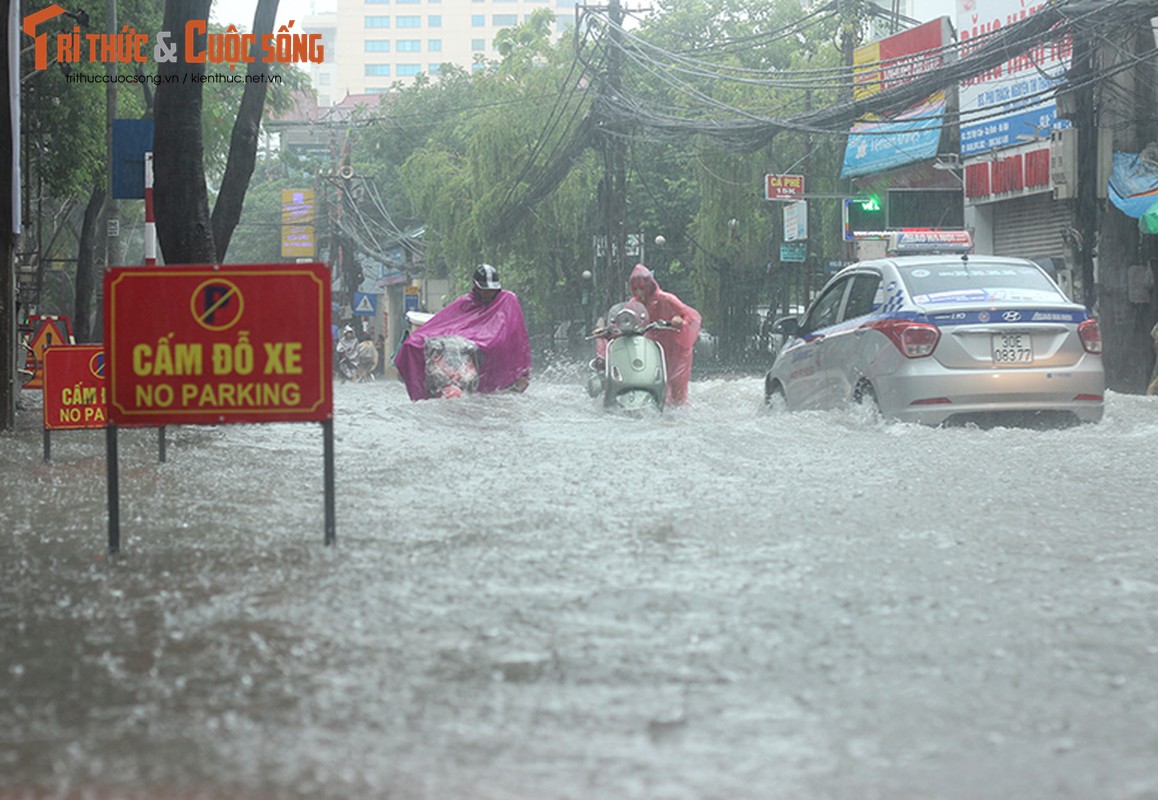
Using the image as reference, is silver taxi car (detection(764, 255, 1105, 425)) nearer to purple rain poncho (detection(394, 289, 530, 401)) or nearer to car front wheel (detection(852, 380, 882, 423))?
car front wheel (detection(852, 380, 882, 423))

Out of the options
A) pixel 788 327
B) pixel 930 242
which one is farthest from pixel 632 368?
pixel 930 242

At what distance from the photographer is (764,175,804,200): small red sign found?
98.8 feet

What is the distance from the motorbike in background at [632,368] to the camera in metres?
12.9

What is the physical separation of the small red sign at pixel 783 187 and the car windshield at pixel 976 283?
19.1 metres

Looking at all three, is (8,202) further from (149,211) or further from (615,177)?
(615,177)

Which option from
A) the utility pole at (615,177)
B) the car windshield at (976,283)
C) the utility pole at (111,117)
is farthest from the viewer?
the utility pole at (615,177)

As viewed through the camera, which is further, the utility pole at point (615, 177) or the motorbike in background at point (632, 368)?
the utility pole at point (615, 177)

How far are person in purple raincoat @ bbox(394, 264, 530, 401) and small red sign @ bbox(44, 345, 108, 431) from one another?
12.4 ft

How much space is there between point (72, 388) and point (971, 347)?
6.03 meters

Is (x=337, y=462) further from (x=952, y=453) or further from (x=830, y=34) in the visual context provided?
(x=830, y=34)

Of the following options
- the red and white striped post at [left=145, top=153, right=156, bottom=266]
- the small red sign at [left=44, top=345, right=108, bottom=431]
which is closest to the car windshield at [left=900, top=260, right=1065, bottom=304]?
the small red sign at [left=44, top=345, right=108, bottom=431]

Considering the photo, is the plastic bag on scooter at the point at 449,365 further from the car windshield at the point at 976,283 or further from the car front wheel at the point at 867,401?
the car windshield at the point at 976,283

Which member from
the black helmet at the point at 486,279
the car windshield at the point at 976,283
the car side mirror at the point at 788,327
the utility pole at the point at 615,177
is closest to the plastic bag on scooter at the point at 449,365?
the black helmet at the point at 486,279

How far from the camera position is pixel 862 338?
433 inches
